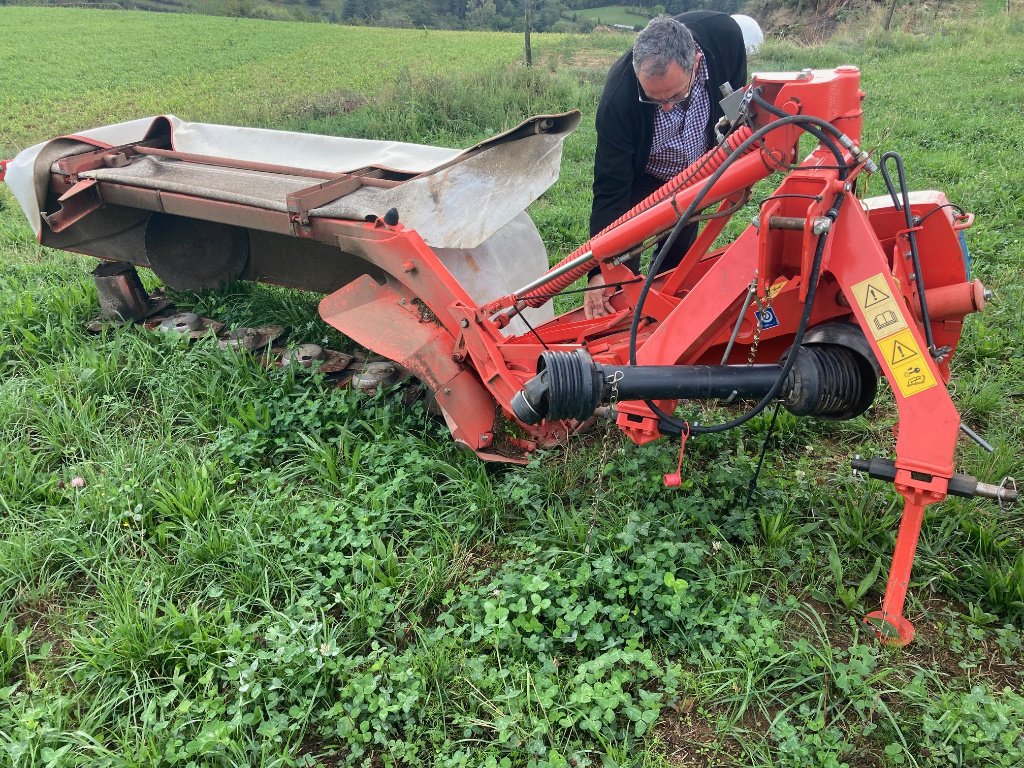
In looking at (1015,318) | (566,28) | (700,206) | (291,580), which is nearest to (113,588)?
(291,580)

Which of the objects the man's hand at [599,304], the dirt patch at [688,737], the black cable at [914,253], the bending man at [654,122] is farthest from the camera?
the bending man at [654,122]

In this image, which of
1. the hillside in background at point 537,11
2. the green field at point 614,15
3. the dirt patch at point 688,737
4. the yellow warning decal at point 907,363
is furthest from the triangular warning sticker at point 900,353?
the green field at point 614,15

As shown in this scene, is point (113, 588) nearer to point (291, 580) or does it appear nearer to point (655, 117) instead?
point (291, 580)

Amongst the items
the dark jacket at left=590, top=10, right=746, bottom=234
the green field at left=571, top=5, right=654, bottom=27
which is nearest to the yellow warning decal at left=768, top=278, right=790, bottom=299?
the dark jacket at left=590, top=10, right=746, bottom=234

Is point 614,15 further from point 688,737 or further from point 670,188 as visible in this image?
point 688,737

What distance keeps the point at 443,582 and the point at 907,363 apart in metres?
1.76

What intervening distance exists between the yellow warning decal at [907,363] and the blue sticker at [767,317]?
16.8 inches

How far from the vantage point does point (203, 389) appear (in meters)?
3.85

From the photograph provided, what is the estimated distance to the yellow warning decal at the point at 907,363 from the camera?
2.11 meters

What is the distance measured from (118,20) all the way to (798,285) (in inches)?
1257

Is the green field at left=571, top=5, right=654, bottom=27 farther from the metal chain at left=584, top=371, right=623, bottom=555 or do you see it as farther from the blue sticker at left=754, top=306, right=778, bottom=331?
the blue sticker at left=754, top=306, right=778, bottom=331

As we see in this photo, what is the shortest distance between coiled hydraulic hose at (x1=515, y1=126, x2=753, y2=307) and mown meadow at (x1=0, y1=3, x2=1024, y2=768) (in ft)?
2.36

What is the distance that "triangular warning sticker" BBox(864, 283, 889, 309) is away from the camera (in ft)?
7.10

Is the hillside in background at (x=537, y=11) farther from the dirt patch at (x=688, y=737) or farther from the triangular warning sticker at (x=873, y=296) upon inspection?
the dirt patch at (x=688, y=737)
